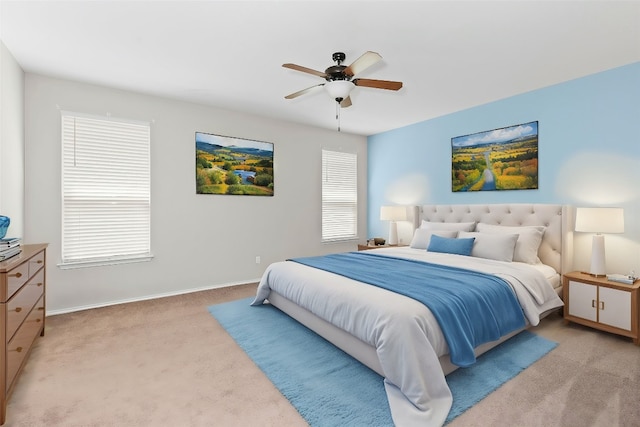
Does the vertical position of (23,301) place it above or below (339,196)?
below

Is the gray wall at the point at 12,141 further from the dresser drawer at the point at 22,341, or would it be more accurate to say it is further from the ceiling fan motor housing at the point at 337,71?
the ceiling fan motor housing at the point at 337,71

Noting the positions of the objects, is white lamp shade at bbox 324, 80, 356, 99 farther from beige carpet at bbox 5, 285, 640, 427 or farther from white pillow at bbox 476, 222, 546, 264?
white pillow at bbox 476, 222, 546, 264

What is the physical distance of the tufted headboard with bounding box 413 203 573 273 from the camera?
3400 mm

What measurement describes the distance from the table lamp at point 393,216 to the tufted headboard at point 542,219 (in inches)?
31.6

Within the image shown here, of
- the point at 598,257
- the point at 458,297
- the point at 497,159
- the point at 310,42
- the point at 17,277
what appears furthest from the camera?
the point at 497,159

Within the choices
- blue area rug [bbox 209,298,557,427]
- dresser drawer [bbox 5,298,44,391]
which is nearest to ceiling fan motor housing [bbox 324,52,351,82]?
blue area rug [bbox 209,298,557,427]

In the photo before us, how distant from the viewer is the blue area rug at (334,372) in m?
1.83

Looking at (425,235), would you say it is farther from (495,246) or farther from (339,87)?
(339,87)

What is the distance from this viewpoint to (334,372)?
224cm

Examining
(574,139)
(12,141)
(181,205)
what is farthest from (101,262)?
(574,139)

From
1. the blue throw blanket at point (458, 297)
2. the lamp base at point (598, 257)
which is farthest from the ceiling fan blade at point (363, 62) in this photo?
the lamp base at point (598, 257)

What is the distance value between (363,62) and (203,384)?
2.62 m

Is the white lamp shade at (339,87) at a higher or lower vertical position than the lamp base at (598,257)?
higher

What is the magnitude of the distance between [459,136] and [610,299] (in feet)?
8.86
